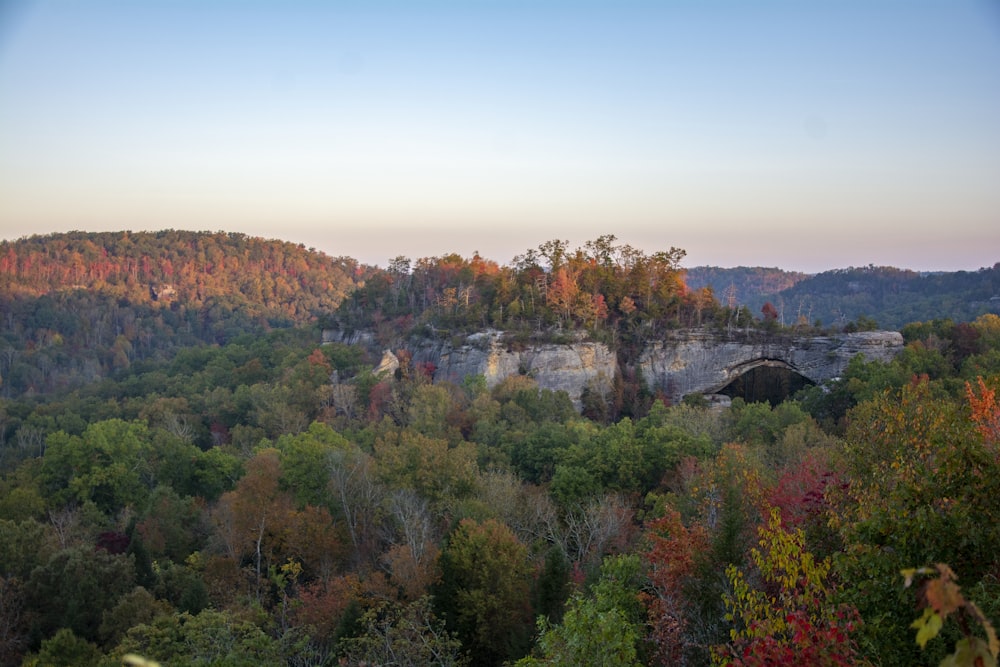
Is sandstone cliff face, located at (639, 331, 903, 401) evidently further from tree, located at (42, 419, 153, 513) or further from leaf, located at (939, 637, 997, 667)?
leaf, located at (939, 637, 997, 667)

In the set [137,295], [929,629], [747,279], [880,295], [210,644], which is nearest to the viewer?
[929,629]

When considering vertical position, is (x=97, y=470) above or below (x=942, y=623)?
below

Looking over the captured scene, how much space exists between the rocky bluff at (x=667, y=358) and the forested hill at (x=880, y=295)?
24693mm

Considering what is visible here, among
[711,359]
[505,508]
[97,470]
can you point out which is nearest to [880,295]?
[711,359]

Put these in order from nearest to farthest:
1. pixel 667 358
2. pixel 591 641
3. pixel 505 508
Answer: pixel 591 641, pixel 505 508, pixel 667 358

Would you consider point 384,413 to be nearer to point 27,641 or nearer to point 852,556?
point 27,641

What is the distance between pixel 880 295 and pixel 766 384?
87.1 metres

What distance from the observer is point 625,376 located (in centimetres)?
5153

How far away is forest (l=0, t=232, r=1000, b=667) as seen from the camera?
6449mm

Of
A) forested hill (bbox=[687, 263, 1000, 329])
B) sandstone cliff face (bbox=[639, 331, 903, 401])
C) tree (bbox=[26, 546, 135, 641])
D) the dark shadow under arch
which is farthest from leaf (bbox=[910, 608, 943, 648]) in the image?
forested hill (bbox=[687, 263, 1000, 329])

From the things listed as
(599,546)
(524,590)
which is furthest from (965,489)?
(599,546)

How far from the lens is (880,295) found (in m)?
121

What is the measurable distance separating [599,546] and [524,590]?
3.92 metres

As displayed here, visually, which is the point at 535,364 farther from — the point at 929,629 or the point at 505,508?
the point at 929,629
